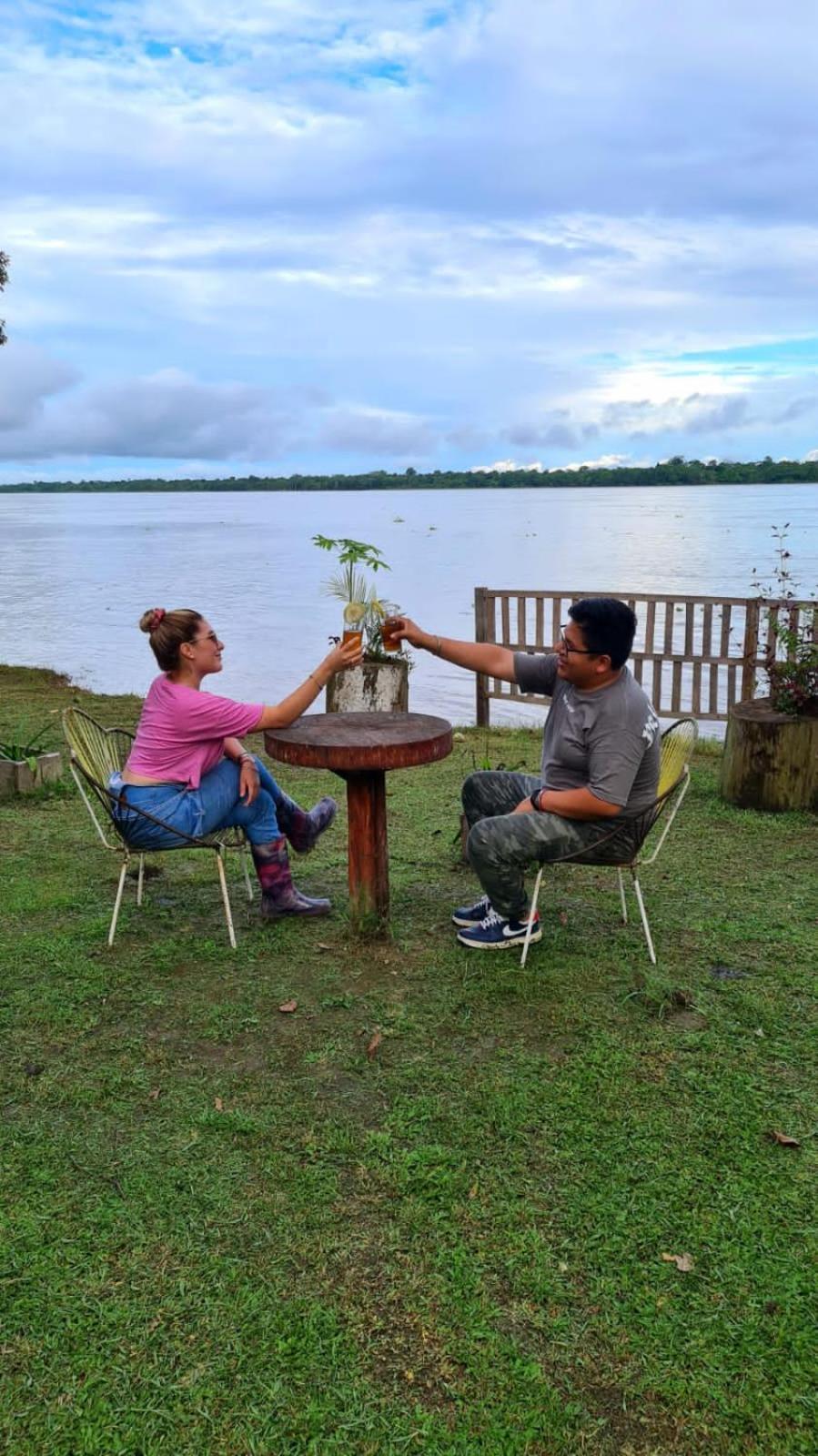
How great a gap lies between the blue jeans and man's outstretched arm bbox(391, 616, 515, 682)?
0.91 meters

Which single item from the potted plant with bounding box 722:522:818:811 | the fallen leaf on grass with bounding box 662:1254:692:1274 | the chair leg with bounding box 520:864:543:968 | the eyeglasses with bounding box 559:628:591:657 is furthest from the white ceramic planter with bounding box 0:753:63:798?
the fallen leaf on grass with bounding box 662:1254:692:1274

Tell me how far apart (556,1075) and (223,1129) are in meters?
1.10

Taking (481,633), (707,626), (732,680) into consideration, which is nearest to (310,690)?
(707,626)

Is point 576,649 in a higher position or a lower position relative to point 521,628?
higher

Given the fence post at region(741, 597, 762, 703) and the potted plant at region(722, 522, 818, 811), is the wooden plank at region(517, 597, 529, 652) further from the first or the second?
the potted plant at region(722, 522, 818, 811)

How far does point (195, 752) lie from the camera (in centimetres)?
443

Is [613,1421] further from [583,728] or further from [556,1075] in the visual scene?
[583,728]

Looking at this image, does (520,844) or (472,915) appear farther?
(472,915)

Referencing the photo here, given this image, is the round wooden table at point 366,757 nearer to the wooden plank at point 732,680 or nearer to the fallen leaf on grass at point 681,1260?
the fallen leaf on grass at point 681,1260

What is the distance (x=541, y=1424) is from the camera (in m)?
2.19

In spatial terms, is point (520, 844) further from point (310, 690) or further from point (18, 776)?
point (18, 776)

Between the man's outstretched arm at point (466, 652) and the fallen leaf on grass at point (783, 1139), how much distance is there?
6.71ft

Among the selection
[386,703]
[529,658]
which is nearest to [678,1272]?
[529,658]

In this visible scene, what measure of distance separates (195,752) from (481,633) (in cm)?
623
